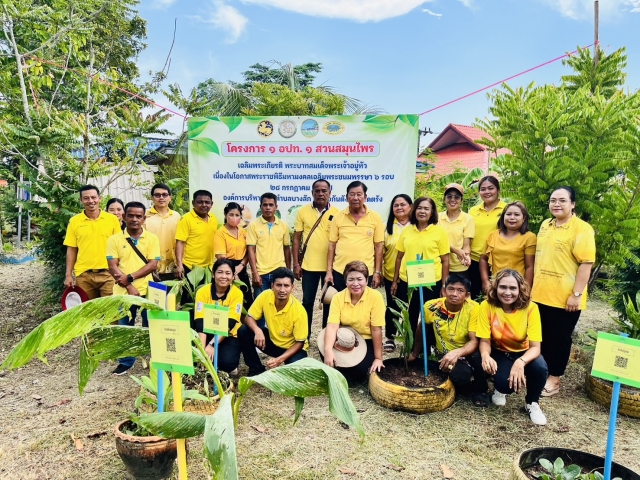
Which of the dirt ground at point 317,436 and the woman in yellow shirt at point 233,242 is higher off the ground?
the woman in yellow shirt at point 233,242

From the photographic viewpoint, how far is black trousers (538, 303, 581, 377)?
3.59m

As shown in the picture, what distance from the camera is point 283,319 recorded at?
12.6 feet

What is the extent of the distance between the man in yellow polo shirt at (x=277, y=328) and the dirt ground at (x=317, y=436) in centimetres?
34

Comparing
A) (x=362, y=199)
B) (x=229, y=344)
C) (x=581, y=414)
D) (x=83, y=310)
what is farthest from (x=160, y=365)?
(x=581, y=414)

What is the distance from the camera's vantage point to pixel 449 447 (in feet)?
9.88

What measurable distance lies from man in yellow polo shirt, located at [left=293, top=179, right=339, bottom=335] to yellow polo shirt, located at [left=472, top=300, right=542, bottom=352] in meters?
1.65

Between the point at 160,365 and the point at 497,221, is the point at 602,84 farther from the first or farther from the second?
the point at 160,365

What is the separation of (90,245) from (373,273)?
2854 mm

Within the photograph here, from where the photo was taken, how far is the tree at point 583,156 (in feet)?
13.0

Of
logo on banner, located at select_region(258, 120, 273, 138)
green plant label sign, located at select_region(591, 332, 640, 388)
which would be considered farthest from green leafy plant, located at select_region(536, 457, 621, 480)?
logo on banner, located at select_region(258, 120, 273, 138)

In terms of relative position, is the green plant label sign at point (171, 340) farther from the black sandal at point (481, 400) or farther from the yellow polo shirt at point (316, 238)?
the yellow polo shirt at point (316, 238)

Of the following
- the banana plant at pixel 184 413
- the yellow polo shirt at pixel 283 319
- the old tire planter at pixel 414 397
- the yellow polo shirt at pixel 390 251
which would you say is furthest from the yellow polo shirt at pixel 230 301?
the banana plant at pixel 184 413

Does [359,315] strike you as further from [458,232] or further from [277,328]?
[458,232]

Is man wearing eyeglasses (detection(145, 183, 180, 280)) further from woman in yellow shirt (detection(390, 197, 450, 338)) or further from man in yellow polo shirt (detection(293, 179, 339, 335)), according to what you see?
woman in yellow shirt (detection(390, 197, 450, 338))
